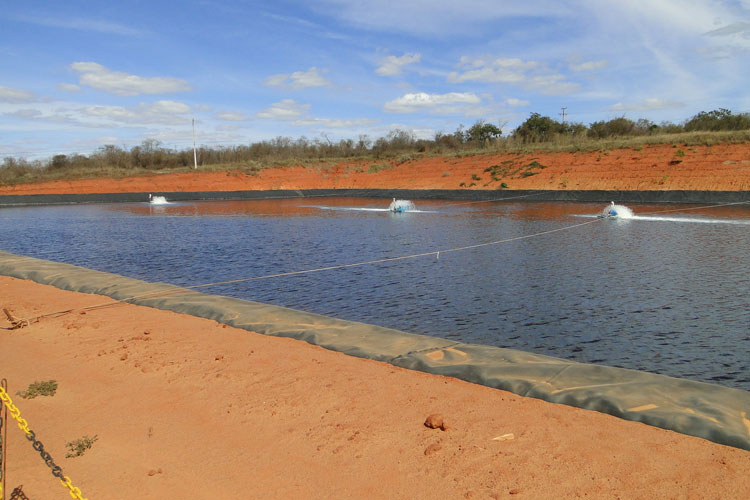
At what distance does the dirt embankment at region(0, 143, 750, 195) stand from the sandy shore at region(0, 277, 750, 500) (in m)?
33.7

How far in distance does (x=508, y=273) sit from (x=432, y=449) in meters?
8.90

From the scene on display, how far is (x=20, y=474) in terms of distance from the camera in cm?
418

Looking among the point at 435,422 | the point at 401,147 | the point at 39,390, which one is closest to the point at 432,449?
the point at 435,422

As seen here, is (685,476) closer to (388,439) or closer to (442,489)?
(442,489)

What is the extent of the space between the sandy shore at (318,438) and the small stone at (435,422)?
0.15 feet

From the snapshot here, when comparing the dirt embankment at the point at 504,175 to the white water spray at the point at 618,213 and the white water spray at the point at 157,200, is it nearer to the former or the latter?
the white water spray at the point at 157,200

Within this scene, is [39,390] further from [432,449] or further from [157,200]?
[157,200]

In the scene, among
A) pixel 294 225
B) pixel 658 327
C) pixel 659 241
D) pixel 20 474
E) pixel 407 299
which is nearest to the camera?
pixel 20 474

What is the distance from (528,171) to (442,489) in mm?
44294

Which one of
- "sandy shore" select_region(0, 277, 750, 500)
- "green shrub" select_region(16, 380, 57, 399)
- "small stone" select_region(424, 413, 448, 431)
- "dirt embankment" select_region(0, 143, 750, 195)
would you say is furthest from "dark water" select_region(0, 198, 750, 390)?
"dirt embankment" select_region(0, 143, 750, 195)

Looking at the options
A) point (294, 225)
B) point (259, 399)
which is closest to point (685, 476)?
point (259, 399)

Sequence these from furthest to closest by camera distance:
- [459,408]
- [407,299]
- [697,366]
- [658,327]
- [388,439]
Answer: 1. [407,299]
2. [658,327]
3. [697,366]
4. [459,408]
5. [388,439]

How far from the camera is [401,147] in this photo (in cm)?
7131

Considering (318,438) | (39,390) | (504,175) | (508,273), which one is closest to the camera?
(318,438)
